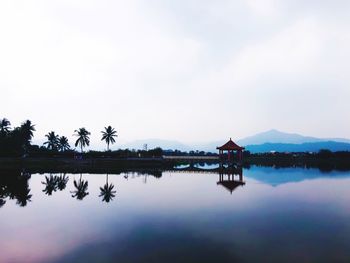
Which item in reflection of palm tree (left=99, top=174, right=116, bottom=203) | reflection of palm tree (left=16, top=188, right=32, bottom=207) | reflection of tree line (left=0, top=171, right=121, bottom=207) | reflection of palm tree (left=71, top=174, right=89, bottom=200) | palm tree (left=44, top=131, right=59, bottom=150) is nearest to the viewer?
reflection of palm tree (left=16, top=188, right=32, bottom=207)

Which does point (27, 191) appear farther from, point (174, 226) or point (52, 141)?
point (52, 141)

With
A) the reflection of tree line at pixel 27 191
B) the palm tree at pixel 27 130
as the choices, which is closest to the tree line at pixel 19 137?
the palm tree at pixel 27 130

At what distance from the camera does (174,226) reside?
728 inches

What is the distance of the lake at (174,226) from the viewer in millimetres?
13539

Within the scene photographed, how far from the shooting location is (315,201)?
90.8 ft

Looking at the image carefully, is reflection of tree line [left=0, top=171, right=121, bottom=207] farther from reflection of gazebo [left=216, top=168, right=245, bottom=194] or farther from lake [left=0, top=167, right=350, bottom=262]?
reflection of gazebo [left=216, top=168, right=245, bottom=194]

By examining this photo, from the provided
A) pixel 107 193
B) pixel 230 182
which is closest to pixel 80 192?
pixel 107 193

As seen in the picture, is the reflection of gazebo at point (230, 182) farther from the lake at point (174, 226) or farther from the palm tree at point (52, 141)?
the palm tree at point (52, 141)

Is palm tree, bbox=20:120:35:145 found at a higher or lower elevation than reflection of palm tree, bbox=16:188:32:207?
higher

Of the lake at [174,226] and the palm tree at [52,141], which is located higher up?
the palm tree at [52,141]

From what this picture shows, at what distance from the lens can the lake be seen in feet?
44.4

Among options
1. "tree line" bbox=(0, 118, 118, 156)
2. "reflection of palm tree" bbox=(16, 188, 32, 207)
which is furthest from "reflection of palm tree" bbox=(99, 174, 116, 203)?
"tree line" bbox=(0, 118, 118, 156)

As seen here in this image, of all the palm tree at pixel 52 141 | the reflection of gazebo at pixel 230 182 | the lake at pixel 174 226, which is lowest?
the lake at pixel 174 226

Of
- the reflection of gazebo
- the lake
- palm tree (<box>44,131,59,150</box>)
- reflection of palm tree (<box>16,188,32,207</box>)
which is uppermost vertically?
palm tree (<box>44,131,59,150</box>)
